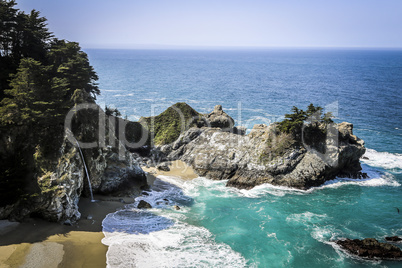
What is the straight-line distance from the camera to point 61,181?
27188 millimetres

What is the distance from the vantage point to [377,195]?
3744 centimetres

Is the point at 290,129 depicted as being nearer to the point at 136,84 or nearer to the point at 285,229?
the point at 285,229

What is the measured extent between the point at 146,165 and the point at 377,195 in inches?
1292

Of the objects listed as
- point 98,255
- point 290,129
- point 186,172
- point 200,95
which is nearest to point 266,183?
point 290,129

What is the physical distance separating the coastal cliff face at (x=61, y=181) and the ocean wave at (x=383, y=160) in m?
42.7

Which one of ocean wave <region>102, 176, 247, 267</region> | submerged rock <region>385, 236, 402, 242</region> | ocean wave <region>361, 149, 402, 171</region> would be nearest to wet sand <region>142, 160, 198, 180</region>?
ocean wave <region>102, 176, 247, 267</region>

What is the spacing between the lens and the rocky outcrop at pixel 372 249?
25.1m

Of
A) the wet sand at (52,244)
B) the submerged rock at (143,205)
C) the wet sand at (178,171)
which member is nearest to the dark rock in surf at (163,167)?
the wet sand at (178,171)

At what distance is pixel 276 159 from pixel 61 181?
88.4 ft

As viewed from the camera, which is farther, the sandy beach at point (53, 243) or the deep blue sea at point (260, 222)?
the deep blue sea at point (260, 222)

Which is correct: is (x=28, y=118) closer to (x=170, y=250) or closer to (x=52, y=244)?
(x=52, y=244)

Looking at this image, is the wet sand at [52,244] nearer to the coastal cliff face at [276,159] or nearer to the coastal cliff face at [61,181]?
the coastal cliff face at [61,181]

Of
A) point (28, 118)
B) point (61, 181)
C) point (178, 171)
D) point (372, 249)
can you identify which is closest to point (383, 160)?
point (372, 249)

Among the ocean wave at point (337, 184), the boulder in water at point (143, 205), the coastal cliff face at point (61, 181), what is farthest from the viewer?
the ocean wave at point (337, 184)
